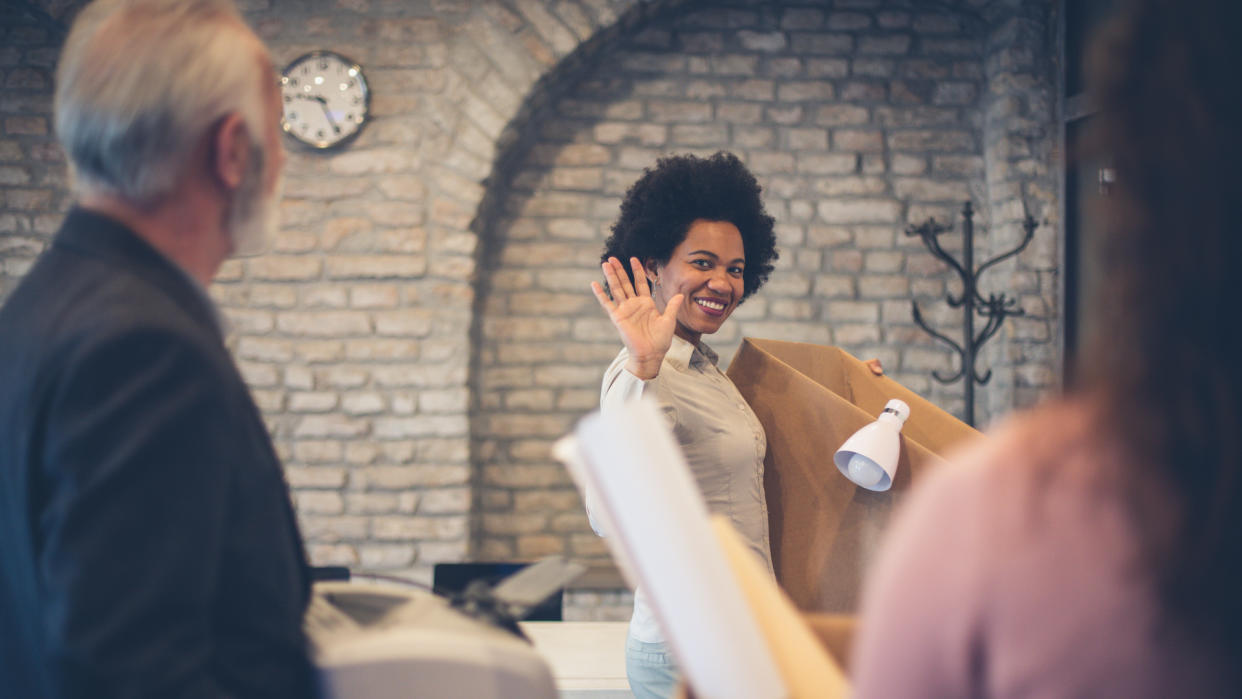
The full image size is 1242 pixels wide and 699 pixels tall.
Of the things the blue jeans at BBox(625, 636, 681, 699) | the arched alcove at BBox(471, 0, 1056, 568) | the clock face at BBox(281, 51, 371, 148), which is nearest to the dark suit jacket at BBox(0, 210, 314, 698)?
the blue jeans at BBox(625, 636, 681, 699)

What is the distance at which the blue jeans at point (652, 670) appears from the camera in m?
1.49

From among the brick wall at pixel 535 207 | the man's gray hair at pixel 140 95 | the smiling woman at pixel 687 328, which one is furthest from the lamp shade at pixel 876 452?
the brick wall at pixel 535 207

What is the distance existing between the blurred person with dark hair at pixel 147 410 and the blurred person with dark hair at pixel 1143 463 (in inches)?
20.5

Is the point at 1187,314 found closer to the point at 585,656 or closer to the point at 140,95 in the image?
the point at 140,95

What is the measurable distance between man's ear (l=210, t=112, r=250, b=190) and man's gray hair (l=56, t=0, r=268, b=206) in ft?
0.03

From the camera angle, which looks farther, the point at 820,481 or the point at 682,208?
the point at 682,208

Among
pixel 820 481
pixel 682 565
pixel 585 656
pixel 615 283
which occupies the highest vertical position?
pixel 615 283

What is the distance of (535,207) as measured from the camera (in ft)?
11.5

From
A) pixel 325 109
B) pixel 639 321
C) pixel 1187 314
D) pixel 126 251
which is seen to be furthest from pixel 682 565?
pixel 325 109

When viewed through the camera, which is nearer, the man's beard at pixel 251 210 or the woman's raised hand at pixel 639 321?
the man's beard at pixel 251 210

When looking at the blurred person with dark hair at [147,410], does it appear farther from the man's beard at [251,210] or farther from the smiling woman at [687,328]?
the smiling woman at [687,328]

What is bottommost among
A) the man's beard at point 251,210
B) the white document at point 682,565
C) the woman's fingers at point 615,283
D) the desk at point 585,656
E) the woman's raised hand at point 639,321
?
the desk at point 585,656

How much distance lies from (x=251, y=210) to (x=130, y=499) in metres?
0.31

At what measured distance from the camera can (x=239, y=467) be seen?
657mm
